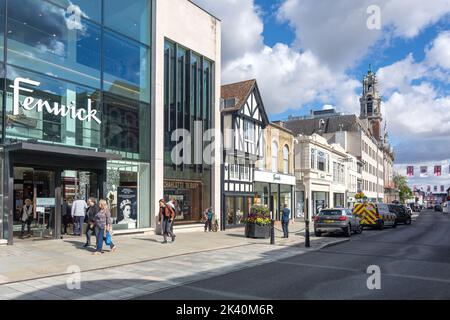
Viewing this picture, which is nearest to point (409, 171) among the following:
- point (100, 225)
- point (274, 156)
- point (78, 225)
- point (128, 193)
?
point (274, 156)

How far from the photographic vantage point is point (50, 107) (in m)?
15.0

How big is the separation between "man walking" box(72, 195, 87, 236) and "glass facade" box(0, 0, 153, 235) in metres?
1.83

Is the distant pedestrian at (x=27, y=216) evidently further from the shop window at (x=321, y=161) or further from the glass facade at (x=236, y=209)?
the shop window at (x=321, y=161)

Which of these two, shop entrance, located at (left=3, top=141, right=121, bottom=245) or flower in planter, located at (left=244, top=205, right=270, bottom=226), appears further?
flower in planter, located at (left=244, top=205, right=270, bottom=226)

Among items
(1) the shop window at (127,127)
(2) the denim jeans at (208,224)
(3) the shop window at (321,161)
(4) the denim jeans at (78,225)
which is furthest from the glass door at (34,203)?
(3) the shop window at (321,161)

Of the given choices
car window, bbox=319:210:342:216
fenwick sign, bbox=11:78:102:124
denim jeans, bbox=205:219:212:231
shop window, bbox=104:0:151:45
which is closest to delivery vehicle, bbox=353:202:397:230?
car window, bbox=319:210:342:216

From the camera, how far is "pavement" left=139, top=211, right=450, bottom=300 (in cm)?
795

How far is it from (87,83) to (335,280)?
473 inches

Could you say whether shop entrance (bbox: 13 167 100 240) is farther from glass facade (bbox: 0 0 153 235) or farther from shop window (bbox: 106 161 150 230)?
shop window (bbox: 106 161 150 230)

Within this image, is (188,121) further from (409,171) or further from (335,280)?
(409,171)

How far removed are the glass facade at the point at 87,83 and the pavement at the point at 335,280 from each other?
8.56 m

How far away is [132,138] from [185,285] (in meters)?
10.9

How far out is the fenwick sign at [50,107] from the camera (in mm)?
13969

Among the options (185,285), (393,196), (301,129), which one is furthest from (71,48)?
(393,196)
